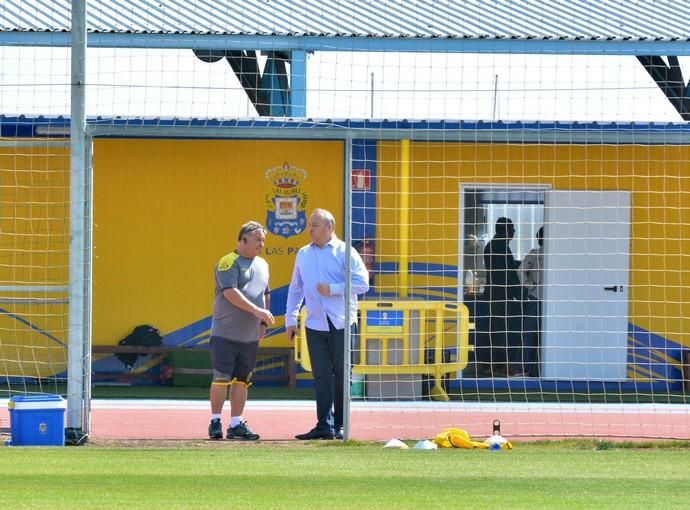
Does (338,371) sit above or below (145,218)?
below

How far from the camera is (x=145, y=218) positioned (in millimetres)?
16672

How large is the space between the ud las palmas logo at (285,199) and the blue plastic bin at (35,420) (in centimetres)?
595

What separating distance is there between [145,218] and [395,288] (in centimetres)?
291

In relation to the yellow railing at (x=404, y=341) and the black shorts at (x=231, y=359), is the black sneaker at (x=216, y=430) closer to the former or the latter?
the black shorts at (x=231, y=359)

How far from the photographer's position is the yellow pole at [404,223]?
1608 centimetres

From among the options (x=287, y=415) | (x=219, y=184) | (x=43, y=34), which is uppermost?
(x=43, y=34)

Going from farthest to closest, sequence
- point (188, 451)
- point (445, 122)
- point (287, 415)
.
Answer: point (445, 122) < point (287, 415) < point (188, 451)

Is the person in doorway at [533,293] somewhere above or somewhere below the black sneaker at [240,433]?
above

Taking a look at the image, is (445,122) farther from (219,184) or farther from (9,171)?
(9,171)

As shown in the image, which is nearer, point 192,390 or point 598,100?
point 598,100

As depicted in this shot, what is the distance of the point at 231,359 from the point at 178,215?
531cm

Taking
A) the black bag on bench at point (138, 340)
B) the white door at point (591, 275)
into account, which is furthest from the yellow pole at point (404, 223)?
the black bag on bench at point (138, 340)

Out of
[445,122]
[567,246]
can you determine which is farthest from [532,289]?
[445,122]

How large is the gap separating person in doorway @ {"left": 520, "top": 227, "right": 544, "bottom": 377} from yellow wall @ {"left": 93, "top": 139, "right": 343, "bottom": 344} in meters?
2.23
